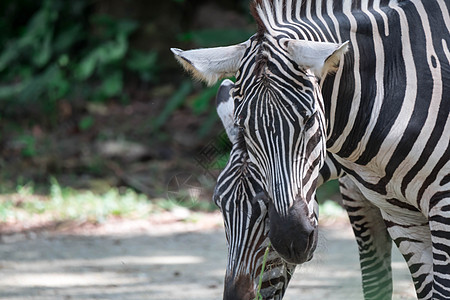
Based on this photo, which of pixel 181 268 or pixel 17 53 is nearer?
pixel 181 268

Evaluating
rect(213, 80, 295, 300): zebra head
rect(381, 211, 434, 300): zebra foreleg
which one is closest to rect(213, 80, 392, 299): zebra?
rect(213, 80, 295, 300): zebra head

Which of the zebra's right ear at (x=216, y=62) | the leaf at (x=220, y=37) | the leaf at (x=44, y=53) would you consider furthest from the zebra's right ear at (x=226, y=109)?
the leaf at (x=44, y=53)

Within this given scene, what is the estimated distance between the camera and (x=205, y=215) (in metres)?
7.82

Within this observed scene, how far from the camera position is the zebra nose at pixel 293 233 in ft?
8.70

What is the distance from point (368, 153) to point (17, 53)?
9555mm

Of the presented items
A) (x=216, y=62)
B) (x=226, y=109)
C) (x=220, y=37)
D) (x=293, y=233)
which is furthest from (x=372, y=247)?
(x=220, y=37)

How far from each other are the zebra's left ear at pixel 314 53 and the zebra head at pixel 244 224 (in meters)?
0.51

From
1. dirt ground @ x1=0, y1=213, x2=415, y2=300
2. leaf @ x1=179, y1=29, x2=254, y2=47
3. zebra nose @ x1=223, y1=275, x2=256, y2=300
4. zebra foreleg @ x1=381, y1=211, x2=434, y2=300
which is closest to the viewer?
zebra nose @ x1=223, y1=275, x2=256, y2=300

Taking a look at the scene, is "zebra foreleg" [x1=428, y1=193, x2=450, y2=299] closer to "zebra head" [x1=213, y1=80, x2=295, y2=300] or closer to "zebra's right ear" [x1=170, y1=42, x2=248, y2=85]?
"zebra head" [x1=213, y1=80, x2=295, y2=300]

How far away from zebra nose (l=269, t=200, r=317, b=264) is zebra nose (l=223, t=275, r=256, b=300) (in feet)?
1.35

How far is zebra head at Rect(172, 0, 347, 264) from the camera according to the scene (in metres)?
2.68

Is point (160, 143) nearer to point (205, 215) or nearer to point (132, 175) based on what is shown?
point (132, 175)

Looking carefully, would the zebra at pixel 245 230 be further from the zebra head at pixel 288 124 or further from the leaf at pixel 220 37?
the leaf at pixel 220 37

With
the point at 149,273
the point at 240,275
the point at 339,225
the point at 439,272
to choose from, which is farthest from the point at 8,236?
the point at 439,272
